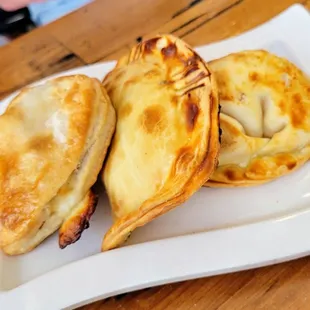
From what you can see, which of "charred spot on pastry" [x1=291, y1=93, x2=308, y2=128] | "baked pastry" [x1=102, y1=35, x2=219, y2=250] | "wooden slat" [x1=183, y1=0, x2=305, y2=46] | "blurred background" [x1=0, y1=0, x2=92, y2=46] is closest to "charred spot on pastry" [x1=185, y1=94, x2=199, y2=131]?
"baked pastry" [x1=102, y1=35, x2=219, y2=250]

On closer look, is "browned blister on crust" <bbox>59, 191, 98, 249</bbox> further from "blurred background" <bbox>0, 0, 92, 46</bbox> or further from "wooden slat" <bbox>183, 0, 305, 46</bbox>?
"blurred background" <bbox>0, 0, 92, 46</bbox>

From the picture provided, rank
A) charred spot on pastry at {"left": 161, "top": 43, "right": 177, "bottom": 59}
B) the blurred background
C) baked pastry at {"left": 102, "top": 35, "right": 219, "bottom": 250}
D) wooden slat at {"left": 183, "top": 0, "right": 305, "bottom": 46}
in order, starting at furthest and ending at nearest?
1. the blurred background
2. wooden slat at {"left": 183, "top": 0, "right": 305, "bottom": 46}
3. charred spot on pastry at {"left": 161, "top": 43, "right": 177, "bottom": 59}
4. baked pastry at {"left": 102, "top": 35, "right": 219, "bottom": 250}

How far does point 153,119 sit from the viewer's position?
103 centimetres

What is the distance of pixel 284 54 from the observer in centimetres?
133

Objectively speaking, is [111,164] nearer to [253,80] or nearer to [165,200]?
[165,200]

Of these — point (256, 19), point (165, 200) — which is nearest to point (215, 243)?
point (165, 200)

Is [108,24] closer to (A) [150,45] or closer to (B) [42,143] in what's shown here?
(A) [150,45]

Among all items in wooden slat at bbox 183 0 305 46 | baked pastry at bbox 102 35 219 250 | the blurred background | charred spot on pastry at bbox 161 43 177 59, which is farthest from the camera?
the blurred background

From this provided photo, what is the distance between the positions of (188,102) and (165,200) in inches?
7.1

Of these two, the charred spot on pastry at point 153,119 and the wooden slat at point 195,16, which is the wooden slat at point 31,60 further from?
the charred spot on pastry at point 153,119

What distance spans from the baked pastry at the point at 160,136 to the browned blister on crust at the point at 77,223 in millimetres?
50

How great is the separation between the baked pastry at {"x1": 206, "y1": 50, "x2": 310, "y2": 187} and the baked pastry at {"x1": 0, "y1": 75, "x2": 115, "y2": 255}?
23cm

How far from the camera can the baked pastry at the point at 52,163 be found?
1.02 m

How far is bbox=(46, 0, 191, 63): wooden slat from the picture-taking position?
1.58 metres
